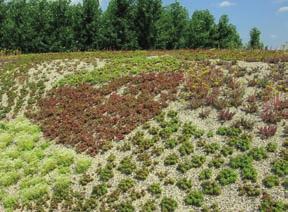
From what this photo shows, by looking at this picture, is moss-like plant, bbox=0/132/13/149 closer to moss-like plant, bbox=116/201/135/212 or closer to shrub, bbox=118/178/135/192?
shrub, bbox=118/178/135/192

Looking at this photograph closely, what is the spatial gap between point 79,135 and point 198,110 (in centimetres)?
554

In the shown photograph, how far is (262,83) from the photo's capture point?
21.3 m

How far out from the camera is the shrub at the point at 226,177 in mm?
16016

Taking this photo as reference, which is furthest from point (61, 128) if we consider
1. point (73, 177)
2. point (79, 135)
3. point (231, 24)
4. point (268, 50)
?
point (231, 24)

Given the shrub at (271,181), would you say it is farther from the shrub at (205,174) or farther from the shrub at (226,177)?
the shrub at (205,174)

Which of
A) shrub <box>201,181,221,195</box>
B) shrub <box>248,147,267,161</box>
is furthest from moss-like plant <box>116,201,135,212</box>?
shrub <box>248,147,267,161</box>

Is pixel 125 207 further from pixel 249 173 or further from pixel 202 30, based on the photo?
pixel 202 30

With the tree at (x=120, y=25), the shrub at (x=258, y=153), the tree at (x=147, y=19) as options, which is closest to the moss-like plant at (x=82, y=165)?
the shrub at (x=258, y=153)

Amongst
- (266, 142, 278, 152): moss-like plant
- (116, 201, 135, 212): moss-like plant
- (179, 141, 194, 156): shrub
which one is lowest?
(116, 201, 135, 212): moss-like plant

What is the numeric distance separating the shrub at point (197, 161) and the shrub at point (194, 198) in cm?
143

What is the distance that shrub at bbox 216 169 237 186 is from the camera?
16.0 meters

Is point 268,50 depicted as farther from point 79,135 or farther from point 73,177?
point 73,177

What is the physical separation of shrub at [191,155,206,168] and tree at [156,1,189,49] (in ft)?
131

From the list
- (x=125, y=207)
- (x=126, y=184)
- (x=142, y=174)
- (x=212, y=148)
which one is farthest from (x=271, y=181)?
(x=126, y=184)
